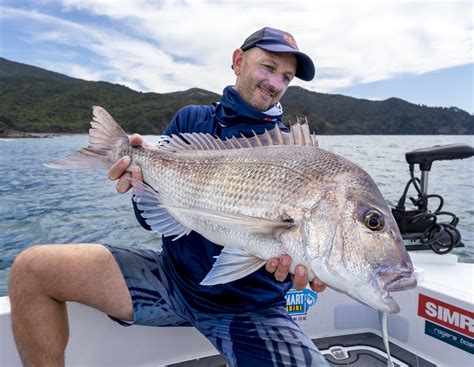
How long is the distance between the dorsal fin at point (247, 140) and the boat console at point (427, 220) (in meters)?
2.23

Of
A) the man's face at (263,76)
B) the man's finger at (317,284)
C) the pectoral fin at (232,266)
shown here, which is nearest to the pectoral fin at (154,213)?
the pectoral fin at (232,266)

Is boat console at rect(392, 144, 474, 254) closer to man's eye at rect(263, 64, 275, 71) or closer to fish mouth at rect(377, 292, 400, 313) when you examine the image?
man's eye at rect(263, 64, 275, 71)

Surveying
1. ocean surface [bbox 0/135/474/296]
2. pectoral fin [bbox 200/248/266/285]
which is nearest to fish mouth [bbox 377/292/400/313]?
pectoral fin [bbox 200/248/266/285]

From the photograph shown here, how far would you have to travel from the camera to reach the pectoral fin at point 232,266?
6.64 ft

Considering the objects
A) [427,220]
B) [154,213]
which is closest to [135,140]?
[154,213]

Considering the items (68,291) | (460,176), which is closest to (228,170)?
(68,291)

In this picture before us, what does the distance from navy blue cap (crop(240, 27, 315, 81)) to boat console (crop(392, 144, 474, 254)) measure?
1.86 meters

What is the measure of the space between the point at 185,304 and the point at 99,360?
0.94 metres

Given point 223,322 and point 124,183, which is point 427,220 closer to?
point 223,322

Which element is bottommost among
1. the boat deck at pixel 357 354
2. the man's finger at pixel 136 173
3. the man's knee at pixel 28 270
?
the boat deck at pixel 357 354

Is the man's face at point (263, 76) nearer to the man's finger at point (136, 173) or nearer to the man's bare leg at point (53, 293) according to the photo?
the man's finger at point (136, 173)

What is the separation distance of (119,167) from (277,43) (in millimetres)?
1392

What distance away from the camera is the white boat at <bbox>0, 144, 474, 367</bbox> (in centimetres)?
294

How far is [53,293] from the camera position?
244 cm
